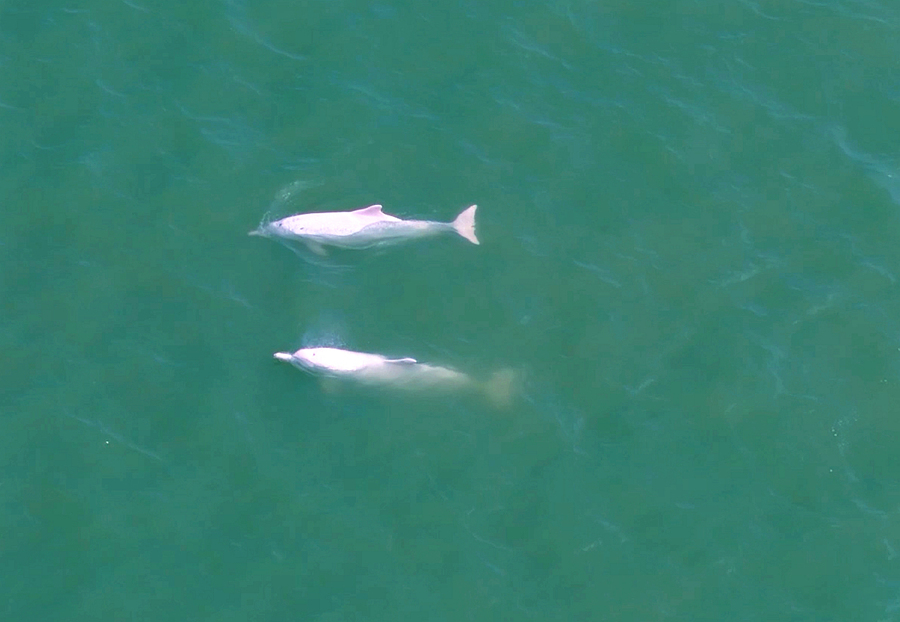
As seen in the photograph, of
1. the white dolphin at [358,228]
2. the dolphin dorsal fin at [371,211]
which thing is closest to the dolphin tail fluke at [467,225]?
the white dolphin at [358,228]

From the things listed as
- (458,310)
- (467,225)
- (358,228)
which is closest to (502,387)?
(458,310)

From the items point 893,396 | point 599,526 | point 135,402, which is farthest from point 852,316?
point 135,402

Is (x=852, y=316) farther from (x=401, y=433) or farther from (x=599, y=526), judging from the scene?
(x=401, y=433)

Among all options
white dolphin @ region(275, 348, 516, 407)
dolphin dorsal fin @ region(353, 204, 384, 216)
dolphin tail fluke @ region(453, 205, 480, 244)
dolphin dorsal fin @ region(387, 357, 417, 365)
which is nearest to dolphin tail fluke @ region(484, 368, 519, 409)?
white dolphin @ region(275, 348, 516, 407)

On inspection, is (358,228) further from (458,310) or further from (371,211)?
(458,310)

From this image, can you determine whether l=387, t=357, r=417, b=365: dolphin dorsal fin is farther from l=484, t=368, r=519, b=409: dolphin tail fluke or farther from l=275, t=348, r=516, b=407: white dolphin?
l=484, t=368, r=519, b=409: dolphin tail fluke
